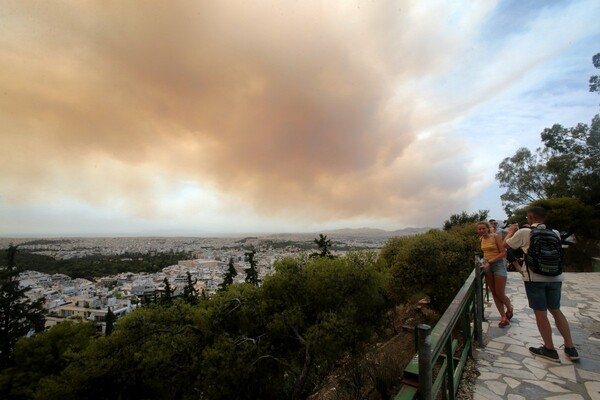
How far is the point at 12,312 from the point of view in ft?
72.9

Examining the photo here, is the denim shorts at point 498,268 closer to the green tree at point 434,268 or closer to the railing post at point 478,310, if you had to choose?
the railing post at point 478,310

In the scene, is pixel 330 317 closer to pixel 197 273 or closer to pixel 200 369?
pixel 200 369

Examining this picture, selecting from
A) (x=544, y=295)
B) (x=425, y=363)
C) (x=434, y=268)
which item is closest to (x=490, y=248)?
(x=544, y=295)

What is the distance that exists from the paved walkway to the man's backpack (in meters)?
1.24

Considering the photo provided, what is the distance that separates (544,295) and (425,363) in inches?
122

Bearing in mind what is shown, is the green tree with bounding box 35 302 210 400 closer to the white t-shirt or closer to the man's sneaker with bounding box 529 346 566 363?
the man's sneaker with bounding box 529 346 566 363

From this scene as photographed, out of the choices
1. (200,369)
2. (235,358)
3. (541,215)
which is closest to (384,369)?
(541,215)

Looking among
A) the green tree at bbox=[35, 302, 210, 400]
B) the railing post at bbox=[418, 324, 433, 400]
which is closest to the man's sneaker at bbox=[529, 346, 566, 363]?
the railing post at bbox=[418, 324, 433, 400]

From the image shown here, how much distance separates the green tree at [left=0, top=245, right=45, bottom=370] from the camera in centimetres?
2127

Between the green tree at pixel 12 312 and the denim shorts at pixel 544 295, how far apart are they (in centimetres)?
3109

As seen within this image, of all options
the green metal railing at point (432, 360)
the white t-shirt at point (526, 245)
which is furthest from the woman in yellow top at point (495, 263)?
the green metal railing at point (432, 360)

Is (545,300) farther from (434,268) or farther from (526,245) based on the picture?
(434,268)

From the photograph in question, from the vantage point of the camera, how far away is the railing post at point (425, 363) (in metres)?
1.76

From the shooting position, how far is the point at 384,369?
21.3 ft
